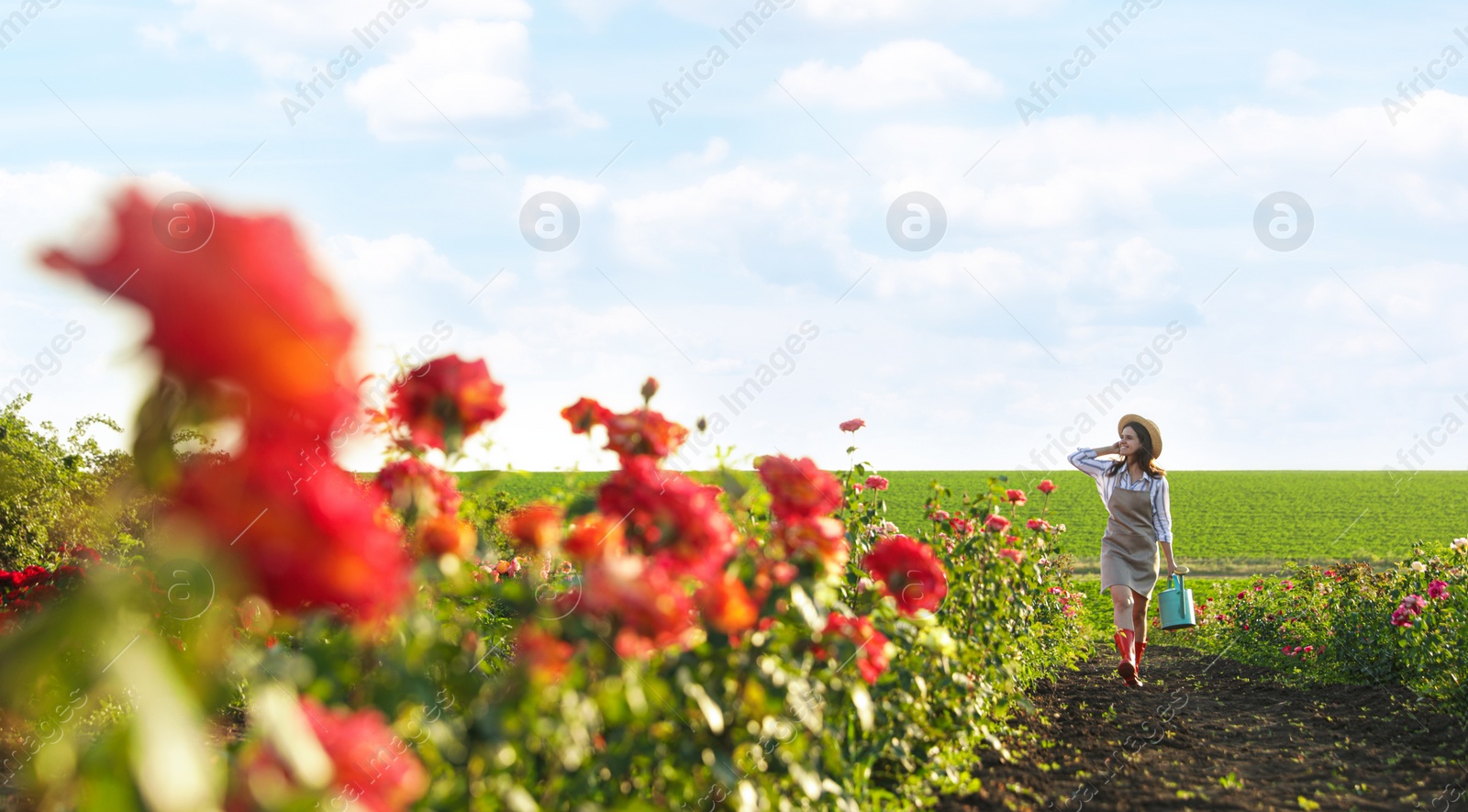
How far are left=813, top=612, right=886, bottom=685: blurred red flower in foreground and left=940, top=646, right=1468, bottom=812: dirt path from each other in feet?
4.06

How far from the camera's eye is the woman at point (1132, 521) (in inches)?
291

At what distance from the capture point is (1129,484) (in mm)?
7523

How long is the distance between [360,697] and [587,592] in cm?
58

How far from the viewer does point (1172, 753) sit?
544 cm

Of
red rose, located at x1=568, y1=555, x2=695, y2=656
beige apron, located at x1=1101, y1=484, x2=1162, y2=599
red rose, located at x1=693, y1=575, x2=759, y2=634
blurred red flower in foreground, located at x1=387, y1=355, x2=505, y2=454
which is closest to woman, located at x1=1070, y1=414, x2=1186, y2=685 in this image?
beige apron, located at x1=1101, y1=484, x2=1162, y2=599

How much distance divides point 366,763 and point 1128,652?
22.5ft

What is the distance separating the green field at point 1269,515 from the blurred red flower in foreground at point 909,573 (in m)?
21.1

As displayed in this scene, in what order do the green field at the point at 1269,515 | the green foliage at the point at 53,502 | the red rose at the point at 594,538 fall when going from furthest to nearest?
the green field at the point at 1269,515 < the green foliage at the point at 53,502 < the red rose at the point at 594,538

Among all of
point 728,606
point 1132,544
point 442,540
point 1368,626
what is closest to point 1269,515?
point 1368,626

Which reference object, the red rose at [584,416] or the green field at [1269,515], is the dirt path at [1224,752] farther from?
the green field at [1269,515]

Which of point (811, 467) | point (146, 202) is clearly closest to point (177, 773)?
point (146, 202)

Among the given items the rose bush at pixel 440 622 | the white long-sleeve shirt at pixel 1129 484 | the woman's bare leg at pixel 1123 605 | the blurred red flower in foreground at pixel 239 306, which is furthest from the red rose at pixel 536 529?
the woman's bare leg at pixel 1123 605

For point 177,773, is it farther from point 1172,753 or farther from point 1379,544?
point 1379,544

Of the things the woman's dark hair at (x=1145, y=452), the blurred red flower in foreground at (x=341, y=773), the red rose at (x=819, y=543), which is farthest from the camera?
the woman's dark hair at (x=1145, y=452)
